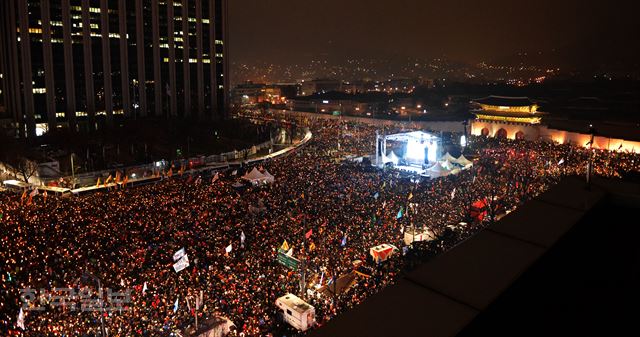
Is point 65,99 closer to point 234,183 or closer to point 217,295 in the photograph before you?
point 234,183

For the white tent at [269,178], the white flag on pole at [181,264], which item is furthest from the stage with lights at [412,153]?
the white flag on pole at [181,264]

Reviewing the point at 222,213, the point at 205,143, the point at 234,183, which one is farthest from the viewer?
the point at 205,143

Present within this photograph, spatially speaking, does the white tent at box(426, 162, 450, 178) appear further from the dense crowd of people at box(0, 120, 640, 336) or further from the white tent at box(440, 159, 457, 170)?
the dense crowd of people at box(0, 120, 640, 336)

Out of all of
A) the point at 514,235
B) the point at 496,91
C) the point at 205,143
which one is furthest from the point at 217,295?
the point at 496,91

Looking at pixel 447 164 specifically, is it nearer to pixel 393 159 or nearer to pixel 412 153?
pixel 412 153

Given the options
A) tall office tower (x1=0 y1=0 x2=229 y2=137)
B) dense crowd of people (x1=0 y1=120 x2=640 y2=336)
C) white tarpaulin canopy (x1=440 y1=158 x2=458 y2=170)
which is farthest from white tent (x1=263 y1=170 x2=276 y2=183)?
tall office tower (x1=0 y1=0 x2=229 y2=137)

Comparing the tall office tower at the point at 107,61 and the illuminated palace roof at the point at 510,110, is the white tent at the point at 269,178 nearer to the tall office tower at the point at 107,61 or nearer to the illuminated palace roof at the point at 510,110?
the tall office tower at the point at 107,61
